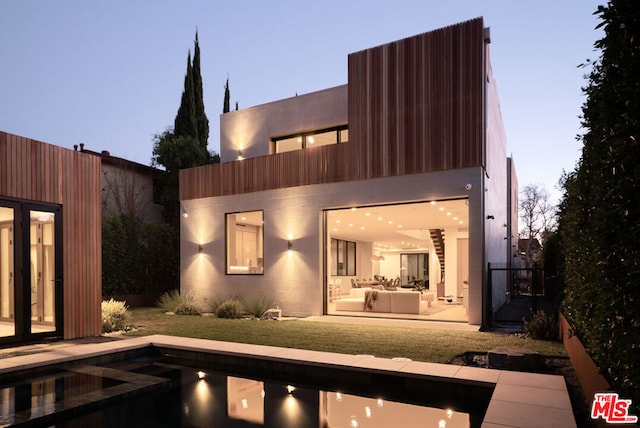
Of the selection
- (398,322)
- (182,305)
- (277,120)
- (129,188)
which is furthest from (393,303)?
(129,188)

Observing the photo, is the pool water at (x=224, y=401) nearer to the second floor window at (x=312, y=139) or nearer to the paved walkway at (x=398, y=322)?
the paved walkway at (x=398, y=322)

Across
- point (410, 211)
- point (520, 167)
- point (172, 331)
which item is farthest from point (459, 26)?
point (520, 167)

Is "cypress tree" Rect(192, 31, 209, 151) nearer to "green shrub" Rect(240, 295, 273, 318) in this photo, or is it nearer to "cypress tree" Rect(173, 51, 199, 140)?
"cypress tree" Rect(173, 51, 199, 140)

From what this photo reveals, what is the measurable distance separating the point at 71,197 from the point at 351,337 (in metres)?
5.93

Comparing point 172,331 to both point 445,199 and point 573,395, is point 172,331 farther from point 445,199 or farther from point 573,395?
point 573,395

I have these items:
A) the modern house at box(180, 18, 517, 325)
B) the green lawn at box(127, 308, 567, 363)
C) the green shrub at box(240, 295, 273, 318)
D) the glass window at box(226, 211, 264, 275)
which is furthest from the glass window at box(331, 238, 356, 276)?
the green lawn at box(127, 308, 567, 363)

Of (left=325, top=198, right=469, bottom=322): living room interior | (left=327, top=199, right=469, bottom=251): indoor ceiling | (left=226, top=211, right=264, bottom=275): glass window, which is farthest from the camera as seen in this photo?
(left=226, top=211, right=264, bottom=275): glass window

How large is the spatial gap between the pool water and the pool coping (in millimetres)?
191

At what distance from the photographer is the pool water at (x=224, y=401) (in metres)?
4.34

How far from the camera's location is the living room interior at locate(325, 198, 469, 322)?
12562 mm

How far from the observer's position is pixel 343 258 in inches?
861

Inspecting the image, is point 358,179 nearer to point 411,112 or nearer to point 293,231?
point 411,112

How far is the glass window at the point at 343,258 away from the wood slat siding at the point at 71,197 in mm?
12956

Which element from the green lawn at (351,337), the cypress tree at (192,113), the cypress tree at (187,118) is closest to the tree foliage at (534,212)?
the cypress tree at (192,113)
